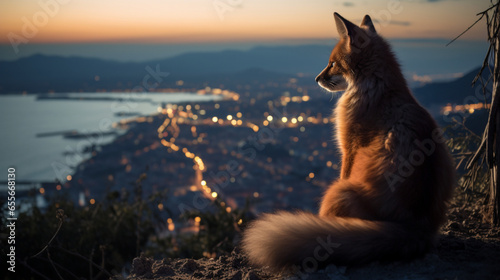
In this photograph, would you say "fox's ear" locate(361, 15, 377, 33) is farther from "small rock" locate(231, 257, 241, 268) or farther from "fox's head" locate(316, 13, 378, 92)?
"small rock" locate(231, 257, 241, 268)

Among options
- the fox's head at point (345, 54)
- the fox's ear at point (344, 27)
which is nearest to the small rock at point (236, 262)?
the fox's head at point (345, 54)

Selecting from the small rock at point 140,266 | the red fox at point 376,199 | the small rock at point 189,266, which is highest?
the red fox at point 376,199

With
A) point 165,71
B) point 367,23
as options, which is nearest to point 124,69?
point 165,71

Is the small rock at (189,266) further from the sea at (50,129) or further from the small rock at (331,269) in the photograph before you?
the sea at (50,129)

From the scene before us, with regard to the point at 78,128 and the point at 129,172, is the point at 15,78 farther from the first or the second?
the point at 129,172

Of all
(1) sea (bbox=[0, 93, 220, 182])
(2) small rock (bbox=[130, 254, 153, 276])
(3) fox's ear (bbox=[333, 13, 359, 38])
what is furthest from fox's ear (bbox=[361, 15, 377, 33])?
(1) sea (bbox=[0, 93, 220, 182])

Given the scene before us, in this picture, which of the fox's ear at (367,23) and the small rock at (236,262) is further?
the fox's ear at (367,23)

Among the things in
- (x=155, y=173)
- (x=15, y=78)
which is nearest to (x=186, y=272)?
(x=155, y=173)
